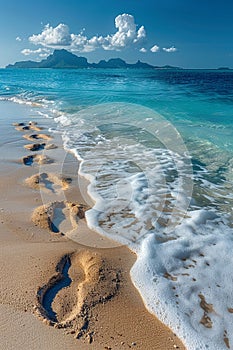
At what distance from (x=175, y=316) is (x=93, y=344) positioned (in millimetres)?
794

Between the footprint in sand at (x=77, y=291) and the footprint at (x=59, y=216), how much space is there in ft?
2.23

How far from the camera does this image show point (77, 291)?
9.16 feet

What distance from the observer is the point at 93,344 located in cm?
228

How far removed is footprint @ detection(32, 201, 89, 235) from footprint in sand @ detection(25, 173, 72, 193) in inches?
24.1

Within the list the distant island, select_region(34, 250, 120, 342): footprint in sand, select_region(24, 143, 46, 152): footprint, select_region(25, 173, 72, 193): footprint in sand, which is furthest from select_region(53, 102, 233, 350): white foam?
the distant island

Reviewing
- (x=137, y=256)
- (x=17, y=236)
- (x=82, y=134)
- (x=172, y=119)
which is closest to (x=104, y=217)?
(x=137, y=256)

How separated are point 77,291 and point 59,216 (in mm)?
1563

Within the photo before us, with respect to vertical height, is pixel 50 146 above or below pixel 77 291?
below

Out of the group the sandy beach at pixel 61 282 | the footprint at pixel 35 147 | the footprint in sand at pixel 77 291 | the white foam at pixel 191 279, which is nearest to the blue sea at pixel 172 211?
the white foam at pixel 191 279

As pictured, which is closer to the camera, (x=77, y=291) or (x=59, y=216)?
(x=77, y=291)

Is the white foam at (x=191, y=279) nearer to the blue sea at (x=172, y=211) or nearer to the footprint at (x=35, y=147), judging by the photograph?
the blue sea at (x=172, y=211)

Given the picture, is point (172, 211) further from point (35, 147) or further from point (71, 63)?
point (71, 63)

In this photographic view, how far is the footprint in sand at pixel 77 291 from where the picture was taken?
2451mm

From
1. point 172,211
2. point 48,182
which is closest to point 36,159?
point 48,182
